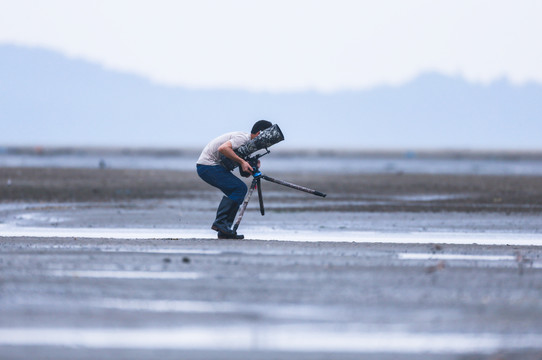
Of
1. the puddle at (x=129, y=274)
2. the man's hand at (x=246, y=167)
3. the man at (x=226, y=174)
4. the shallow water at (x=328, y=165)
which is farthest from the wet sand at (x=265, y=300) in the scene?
the shallow water at (x=328, y=165)

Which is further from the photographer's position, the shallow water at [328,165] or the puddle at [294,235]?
the shallow water at [328,165]

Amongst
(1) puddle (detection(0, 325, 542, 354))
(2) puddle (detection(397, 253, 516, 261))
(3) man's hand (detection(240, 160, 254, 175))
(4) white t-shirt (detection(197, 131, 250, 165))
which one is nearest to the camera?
(1) puddle (detection(0, 325, 542, 354))

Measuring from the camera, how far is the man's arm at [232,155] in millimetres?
13297

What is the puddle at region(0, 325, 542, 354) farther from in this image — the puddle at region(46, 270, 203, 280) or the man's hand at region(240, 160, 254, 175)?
the man's hand at region(240, 160, 254, 175)

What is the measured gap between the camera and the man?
13.5 m

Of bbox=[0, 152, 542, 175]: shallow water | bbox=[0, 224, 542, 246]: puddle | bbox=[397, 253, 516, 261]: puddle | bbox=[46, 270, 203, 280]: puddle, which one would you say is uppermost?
bbox=[0, 152, 542, 175]: shallow water

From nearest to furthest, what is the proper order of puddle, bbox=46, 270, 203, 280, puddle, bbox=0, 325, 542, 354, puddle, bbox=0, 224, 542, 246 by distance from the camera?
puddle, bbox=0, 325, 542, 354, puddle, bbox=46, 270, 203, 280, puddle, bbox=0, 224, 542, 246

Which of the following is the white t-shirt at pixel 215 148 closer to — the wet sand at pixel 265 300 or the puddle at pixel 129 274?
the wet sand at pixel 265 300

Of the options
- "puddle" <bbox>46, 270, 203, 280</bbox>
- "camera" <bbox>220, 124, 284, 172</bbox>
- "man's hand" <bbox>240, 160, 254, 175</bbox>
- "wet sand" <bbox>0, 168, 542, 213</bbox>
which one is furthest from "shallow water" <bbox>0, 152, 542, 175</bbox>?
"puddle" <bbox>46, 270, 203, 280</bbox>

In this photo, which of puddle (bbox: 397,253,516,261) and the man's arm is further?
the man's arm

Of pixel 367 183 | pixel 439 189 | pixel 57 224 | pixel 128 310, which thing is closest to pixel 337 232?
pixel 57 224

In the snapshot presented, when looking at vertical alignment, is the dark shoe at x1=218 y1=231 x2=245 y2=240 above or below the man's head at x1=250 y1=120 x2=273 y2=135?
below

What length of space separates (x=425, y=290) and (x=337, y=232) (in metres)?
8.10

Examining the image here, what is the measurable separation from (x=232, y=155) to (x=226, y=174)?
51 cm
